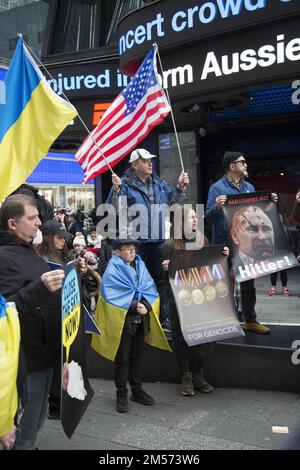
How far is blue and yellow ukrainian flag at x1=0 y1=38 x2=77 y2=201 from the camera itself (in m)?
3.69

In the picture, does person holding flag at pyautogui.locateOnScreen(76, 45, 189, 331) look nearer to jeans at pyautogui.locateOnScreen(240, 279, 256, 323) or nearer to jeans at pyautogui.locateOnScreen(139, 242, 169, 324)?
jeans at pyautogui.locateOnScreen(139, 242, 169, 324)

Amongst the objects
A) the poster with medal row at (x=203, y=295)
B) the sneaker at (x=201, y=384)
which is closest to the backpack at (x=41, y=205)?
the poster with medal row at (x=203, y=295)

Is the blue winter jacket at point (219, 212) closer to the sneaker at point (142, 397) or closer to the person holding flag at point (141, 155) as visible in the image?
the person holding flag at point (141, 155)

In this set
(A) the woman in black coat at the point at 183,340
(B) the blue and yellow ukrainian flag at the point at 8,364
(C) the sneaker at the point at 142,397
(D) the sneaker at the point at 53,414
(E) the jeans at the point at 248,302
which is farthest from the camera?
(E) the jeans at the point at 248,302

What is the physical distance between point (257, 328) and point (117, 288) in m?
1.72

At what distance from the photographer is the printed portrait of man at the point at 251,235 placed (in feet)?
16.3

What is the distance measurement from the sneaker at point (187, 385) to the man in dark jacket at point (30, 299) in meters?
1.78

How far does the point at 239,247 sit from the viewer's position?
16.3 ft

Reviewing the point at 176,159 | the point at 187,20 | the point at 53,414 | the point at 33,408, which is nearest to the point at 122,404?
the point at 53,414

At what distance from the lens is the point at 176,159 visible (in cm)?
1066

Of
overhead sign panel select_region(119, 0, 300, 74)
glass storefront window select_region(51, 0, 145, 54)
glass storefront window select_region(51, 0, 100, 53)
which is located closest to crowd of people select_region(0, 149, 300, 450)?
overhead sign panel select_region(119, 0, 300, 74)

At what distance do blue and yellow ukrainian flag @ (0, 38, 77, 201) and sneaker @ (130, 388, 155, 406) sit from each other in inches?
86.1

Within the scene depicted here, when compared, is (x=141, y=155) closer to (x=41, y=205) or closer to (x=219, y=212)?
(x=219, y=212)
